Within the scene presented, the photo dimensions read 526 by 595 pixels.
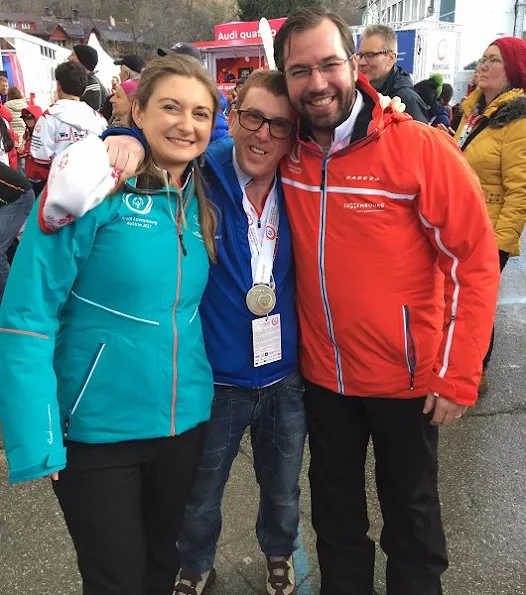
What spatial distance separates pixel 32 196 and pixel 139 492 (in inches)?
139

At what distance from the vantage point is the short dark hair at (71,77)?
524cm

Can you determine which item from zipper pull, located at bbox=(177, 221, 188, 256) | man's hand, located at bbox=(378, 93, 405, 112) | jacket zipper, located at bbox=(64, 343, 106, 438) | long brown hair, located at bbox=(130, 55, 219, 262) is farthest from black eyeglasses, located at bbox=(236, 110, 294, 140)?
jacket zipper, located at bbox=(64, 343, 106, 438)

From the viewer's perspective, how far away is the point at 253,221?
192cm

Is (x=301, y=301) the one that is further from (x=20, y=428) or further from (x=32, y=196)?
(x=32, y=196)

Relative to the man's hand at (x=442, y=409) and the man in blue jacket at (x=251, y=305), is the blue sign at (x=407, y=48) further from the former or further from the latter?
the man's hand at (x=442, y=409)

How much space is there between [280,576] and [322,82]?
6.42 feet

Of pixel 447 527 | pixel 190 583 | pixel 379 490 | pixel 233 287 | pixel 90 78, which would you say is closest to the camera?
pixel 233 287

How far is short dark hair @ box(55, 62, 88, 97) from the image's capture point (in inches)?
206

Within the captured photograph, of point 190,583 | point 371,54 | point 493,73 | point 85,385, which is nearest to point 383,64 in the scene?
point 371,54

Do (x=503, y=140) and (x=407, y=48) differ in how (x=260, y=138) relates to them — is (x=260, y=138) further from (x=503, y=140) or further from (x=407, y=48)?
(x=407, y=48)

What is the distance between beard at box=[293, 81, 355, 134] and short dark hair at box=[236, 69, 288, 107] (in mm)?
110

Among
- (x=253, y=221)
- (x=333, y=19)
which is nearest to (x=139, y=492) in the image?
(x=253, y=221)

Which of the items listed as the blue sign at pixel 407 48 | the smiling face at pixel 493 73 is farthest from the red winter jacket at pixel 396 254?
the blue sign at pixel 407 48

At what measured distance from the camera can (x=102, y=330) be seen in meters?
1.55
